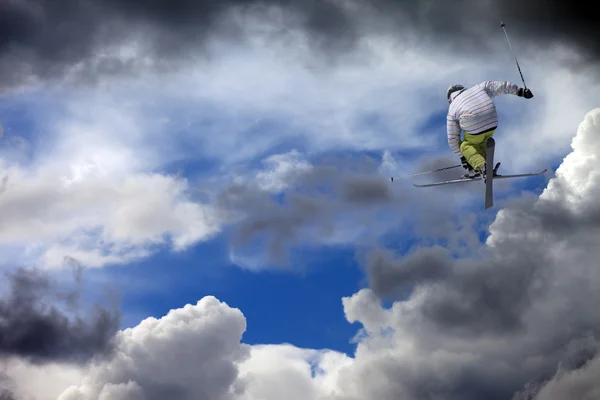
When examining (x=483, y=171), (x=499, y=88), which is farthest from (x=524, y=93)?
(x=483, y=171)

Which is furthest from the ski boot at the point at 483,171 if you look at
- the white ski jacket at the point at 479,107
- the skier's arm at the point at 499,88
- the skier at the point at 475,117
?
the skier's arm at the point at 499,88

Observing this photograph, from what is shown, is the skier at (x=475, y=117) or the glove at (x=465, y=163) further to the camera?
the glove at (x=465, y=163)

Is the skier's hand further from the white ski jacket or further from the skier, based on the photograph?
the white ski jacket

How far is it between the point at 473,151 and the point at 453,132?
4.95ft

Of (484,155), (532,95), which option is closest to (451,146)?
(484,155)

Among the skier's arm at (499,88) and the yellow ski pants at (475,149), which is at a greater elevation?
the skier's arm at (499,88)

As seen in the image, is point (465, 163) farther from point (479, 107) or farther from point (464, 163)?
point (479, 107)

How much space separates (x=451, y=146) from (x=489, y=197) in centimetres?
351

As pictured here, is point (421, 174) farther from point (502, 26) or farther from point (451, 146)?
point (502, 26)

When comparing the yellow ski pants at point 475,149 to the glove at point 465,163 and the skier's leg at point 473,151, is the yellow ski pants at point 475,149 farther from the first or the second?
the glove at point 465,163

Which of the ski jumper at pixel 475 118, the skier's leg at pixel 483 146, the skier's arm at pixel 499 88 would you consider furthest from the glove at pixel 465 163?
the skier's arm at pixel 499 88

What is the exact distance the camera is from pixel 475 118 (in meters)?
45.1

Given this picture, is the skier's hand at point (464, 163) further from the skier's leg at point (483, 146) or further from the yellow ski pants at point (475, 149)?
the skier's leg at point (483, 146)

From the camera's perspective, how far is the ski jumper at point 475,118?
45.0 m
